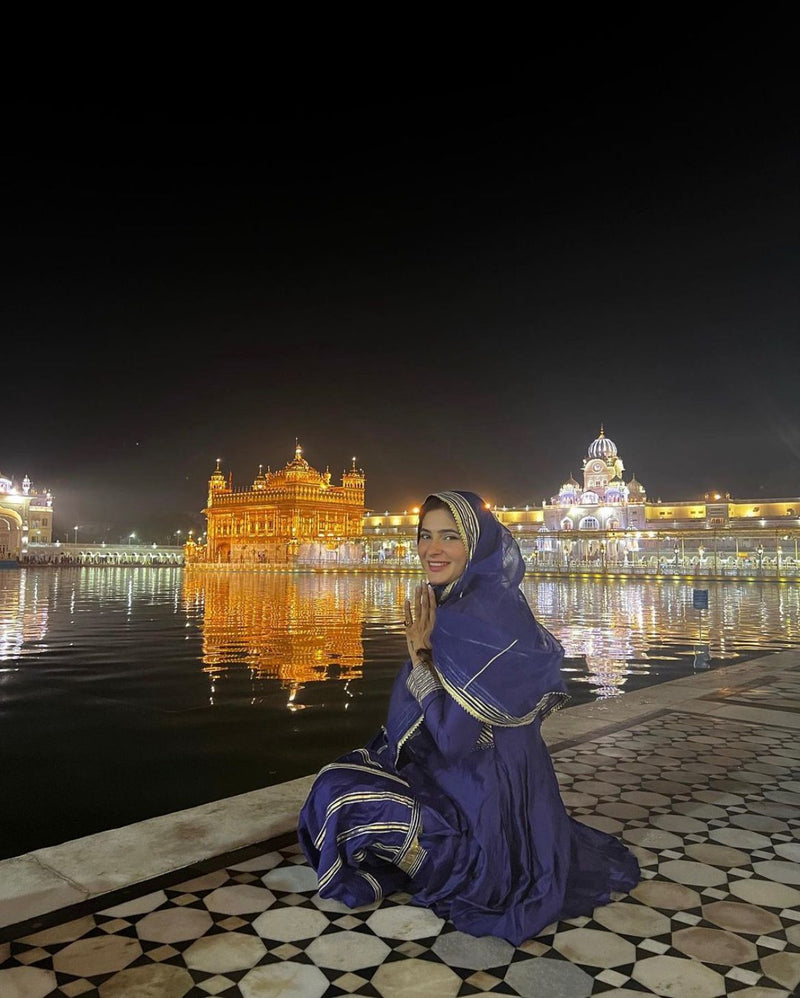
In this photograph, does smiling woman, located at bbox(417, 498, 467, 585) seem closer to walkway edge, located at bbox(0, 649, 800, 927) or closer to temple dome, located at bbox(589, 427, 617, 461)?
walkway edge, located at bbox(0, 649, 800, 927)

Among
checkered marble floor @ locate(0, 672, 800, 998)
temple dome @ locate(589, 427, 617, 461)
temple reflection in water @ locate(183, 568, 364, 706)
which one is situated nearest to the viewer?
checkered marble floor @ locate(0, 672, 800, 998)

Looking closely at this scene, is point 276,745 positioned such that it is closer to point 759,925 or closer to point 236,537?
point 759,925

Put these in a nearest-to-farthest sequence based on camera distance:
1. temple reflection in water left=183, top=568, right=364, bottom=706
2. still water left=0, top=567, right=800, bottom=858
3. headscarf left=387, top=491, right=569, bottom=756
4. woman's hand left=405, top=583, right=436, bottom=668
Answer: headscarf left=387, top=491, right=569, bottom=756 → woman's hand left=405, top=583, right=436, bottom=668 → still water left=0, top=567, right=800, bottom=858 → temple reflection in water left=183, top=568, right=364, bottom=706

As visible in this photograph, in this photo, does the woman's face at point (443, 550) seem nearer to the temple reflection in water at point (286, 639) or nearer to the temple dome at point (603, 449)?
the temple reflection in water at point (286, 639)

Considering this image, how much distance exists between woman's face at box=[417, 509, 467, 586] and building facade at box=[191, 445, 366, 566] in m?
67.9

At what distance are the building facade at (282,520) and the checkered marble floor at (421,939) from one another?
222 ft

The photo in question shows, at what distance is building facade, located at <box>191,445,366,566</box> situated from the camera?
7569 centimetres

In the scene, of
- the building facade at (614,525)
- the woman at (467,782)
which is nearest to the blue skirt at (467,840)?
the woman at (467,782)

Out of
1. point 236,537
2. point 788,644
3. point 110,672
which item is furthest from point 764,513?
point 110,672

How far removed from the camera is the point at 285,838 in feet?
10.8

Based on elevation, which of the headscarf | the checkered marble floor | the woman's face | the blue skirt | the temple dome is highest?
the temple dome

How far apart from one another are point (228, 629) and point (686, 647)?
24.4 feet

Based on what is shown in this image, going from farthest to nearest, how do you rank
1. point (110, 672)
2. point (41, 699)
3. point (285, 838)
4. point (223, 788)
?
1. point (110, 672)
2. point (41, 699)
3. point (223, 788)
4. point (285, 838)

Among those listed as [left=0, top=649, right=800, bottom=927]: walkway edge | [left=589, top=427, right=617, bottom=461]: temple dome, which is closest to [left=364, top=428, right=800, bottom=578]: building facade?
[left=589, top=427, right=617, bottom=461]: temple dome
